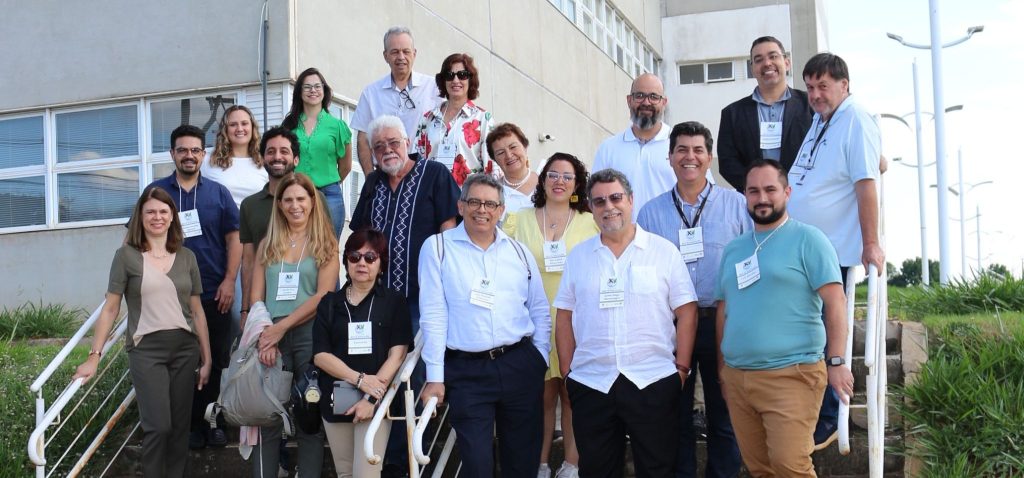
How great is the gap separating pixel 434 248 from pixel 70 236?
287 inches

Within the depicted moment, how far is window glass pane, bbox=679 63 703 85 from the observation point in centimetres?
2716

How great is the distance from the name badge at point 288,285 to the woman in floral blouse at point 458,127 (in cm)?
Answer: 132

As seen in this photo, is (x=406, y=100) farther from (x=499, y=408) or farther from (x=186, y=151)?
(x=499, y=408)

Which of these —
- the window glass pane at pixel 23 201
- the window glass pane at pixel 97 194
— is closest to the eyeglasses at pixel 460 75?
the window glass pane at pixel 97 194

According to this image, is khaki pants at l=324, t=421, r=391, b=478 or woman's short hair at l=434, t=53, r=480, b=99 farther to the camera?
woman's short hair at l=434, t=53, r=480, b=99

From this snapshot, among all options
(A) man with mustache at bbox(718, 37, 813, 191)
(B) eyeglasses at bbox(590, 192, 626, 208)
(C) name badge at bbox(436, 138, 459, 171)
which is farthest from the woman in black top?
(A) man with mustache at bbox(718, 37, 813, 191)

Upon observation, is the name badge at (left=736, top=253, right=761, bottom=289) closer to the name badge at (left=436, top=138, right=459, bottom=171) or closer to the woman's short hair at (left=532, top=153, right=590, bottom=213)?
the woman's short hair at (left=532, top=153, right=590, bottom=213)

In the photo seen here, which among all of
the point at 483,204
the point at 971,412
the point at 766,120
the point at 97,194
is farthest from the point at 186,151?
the point at 97,194

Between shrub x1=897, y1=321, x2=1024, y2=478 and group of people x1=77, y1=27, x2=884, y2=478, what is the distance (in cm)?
86

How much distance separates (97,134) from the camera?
427 inches

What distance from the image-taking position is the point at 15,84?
36.2ft

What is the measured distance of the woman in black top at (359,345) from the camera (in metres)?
4.90

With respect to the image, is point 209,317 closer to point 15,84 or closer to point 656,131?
point 656,131

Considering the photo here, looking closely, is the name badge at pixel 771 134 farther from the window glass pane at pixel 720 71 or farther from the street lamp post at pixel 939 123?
the window glass pane at pixel 720 71
